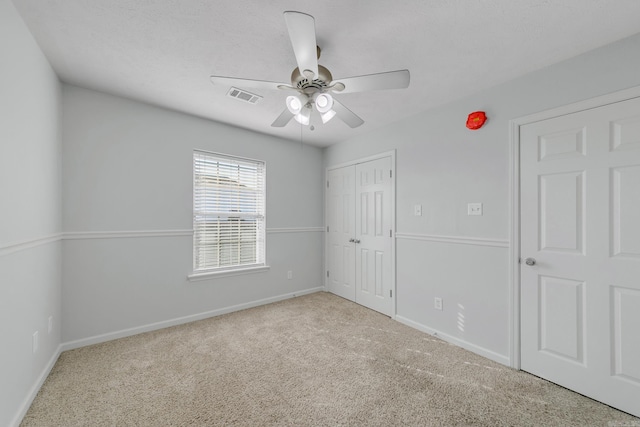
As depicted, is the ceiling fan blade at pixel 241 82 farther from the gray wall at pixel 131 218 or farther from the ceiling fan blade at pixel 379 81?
the gray wall at pixel 131 218

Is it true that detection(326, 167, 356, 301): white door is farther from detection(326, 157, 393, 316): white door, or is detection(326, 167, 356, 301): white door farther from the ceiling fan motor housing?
the ceiling fan motor housing

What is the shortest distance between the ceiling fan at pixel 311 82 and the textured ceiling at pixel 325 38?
1.06ft

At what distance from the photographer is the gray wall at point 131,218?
94.6 inches

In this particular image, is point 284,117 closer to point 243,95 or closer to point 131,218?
point 243,95

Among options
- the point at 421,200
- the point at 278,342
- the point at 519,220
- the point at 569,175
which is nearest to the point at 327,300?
the point at 278,342

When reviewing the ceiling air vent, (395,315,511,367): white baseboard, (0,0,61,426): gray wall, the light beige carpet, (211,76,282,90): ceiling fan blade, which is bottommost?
the light beige carpet

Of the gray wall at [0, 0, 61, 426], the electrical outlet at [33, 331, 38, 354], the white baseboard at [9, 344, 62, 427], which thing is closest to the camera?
the gray wall at [0, 0, 61, 426]

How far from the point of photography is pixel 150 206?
110 inches

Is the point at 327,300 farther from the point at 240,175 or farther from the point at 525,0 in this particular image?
the point at 525,0

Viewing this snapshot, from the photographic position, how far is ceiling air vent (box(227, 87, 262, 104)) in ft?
7.95

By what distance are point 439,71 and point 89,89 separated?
3.20 metres

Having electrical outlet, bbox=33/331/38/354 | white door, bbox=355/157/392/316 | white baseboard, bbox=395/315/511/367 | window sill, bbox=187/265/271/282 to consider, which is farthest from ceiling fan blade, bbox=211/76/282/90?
white baseboard, bbox=395/315/511/367

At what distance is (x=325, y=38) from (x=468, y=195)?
188 cm

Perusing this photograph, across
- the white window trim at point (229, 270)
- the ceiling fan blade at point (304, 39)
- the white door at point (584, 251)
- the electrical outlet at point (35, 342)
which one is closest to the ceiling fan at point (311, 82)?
the ceiling fan blade at point (304, 39)
